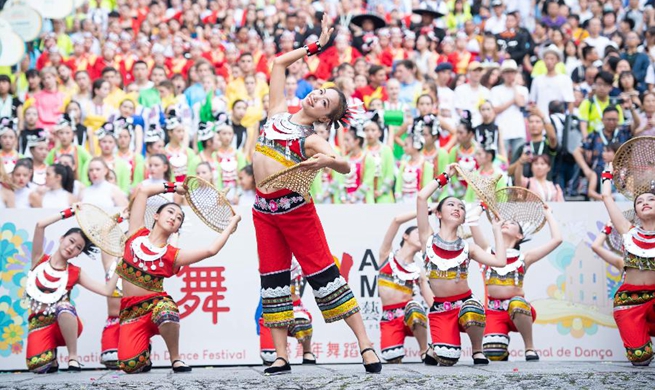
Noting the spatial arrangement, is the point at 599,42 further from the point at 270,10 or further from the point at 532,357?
the point at 532,357

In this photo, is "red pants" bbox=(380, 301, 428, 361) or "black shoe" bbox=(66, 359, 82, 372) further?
"red pants" bbox=(380, 301, 428, 361)

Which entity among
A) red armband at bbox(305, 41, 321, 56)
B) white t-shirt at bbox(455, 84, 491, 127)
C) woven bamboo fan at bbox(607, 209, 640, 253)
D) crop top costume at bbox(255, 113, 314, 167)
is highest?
white t-shirt at bbox(455, 84, 491, 127)

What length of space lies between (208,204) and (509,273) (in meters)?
2.43

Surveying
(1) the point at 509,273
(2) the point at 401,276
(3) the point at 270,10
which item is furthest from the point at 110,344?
(3) the point at 270,10

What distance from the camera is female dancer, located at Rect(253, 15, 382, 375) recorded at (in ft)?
18.9

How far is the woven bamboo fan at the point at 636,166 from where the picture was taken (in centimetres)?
706

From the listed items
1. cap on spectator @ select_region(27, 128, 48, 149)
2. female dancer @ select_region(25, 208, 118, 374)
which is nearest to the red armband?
female dancer @ select_region(25, 208, 118, 374)

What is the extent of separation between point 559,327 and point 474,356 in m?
1.57

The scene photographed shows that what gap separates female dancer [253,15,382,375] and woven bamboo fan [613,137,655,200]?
91.9 inches

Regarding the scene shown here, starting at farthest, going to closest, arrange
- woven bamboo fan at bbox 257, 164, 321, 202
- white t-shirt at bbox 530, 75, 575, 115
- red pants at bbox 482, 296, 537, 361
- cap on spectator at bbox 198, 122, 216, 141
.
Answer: white t-shirt at bbox 530, 75, 575, 115, cap on spectator at bbox 198, 122, 216, 141, red pants at bbox 482, 296, 537, 361, woven bamboo fan at bbox 257, 164, 321, 202

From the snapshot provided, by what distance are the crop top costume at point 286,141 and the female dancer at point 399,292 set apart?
2.07 m

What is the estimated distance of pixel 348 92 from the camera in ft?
37.3

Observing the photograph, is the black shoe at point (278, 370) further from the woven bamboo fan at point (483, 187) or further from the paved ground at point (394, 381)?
the woven bamboo fan at point (483, 187)

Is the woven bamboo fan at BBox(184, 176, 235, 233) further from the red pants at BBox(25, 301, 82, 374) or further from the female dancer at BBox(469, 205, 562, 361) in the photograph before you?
the female dancer at BBox(469, 205, 562, 361)
